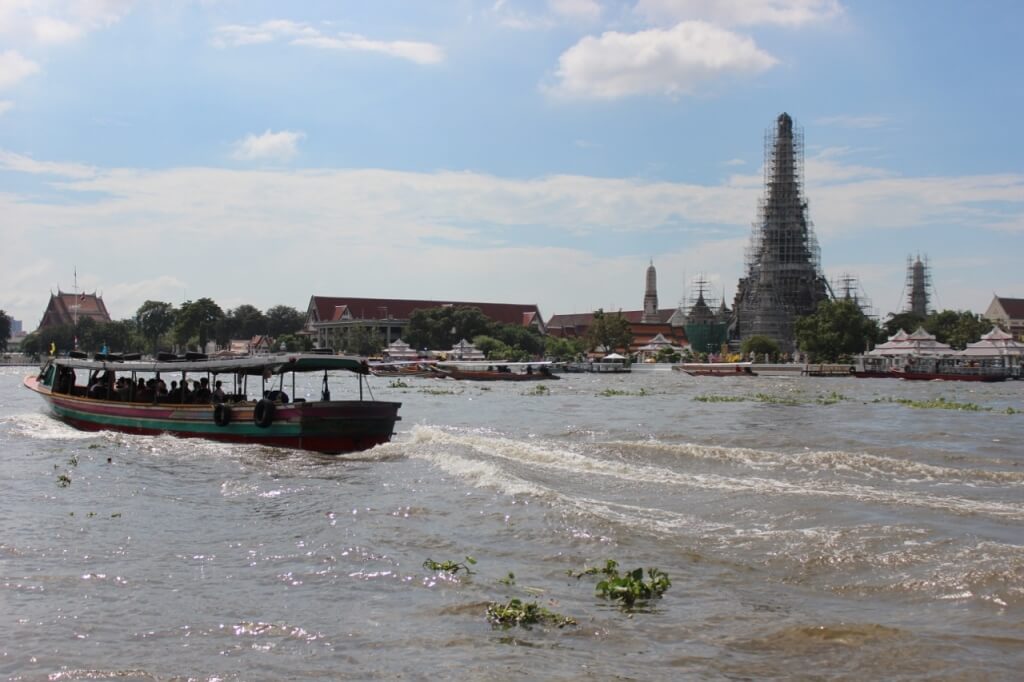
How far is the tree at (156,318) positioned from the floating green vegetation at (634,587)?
138 meters

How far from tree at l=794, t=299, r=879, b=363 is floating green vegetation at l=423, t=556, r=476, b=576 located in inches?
3582

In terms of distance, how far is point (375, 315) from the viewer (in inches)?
5202

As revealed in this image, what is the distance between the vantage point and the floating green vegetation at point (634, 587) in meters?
8.79

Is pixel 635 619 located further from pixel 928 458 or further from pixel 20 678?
pixel 928 458

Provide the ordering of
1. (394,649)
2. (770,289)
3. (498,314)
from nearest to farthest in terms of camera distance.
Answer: (394,649) → (770,289) → (498,314)

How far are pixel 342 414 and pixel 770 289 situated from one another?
10815cm

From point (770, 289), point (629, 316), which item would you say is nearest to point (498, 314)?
point (629, 316)

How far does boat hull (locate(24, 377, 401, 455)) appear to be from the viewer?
19.8 meters

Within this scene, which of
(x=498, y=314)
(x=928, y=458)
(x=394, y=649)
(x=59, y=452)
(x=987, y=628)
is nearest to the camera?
(x=394, y=649)

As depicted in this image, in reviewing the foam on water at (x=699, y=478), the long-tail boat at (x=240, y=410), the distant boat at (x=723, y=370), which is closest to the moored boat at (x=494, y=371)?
the distant boat at (x=723, y=370)

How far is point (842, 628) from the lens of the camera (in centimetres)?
799

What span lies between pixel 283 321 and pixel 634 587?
460 feet

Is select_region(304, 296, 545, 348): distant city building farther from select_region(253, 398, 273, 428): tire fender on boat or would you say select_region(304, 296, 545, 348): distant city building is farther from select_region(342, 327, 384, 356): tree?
select_region(253, 398, 273, 428): tire fender on boat

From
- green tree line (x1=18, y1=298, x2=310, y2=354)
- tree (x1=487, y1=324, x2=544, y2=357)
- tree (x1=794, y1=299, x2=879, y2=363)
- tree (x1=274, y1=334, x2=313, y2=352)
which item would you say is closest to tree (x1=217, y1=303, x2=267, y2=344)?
green tree line (x1=18, y1=298, x2=310, y2=354)
